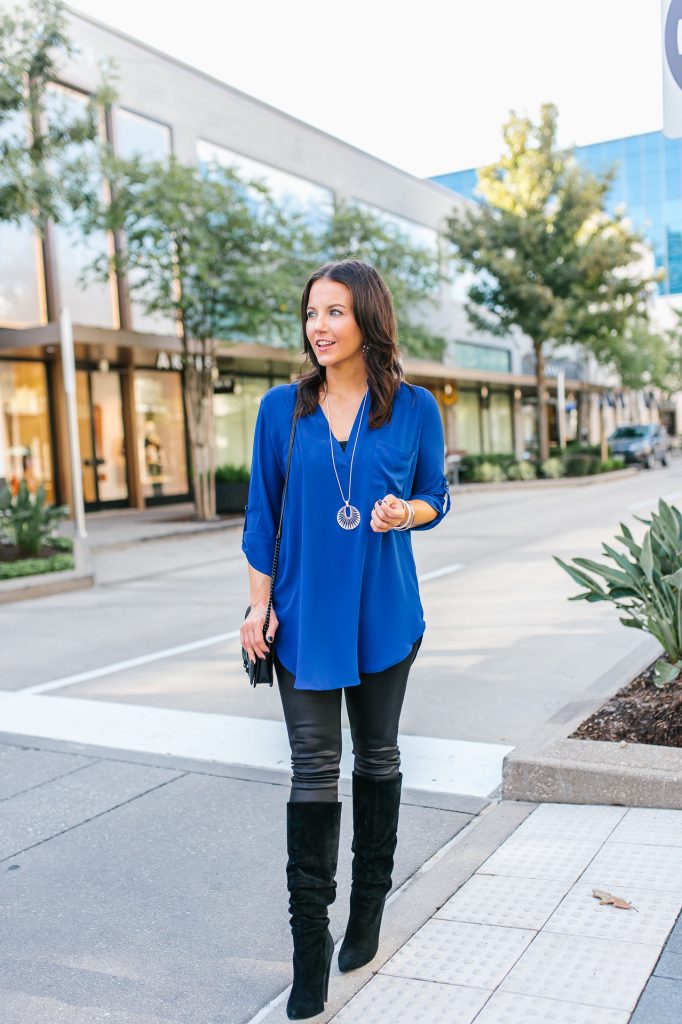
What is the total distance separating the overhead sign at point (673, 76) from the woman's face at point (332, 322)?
1844mm

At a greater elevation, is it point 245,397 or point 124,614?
point 245,397

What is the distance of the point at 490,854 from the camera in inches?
142

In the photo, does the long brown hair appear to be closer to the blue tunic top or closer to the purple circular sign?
the blue tunic top

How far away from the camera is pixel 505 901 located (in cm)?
320

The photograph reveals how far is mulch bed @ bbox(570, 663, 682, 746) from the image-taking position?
170 inches

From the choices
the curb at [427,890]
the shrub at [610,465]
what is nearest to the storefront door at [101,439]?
the shrub at [610,465]

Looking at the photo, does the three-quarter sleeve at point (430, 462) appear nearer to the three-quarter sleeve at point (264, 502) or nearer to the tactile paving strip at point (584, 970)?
the three-quarter sleeve at point (264, 502)

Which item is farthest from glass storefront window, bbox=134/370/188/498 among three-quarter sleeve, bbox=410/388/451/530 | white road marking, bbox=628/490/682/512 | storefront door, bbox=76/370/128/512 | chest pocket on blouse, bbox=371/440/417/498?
chest pocket on blouse, bbox=371/440/417/498

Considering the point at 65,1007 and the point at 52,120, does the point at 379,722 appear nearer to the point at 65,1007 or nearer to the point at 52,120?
the point at 65,1007

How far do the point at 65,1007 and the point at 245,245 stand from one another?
17.0m

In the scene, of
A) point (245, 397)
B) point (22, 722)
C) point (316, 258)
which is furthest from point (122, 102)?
point (22, 722)

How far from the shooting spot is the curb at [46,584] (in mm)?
10969

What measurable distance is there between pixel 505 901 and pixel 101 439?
21.3 m

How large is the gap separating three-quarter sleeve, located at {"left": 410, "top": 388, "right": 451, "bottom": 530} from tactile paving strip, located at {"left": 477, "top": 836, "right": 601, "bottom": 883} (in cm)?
131
